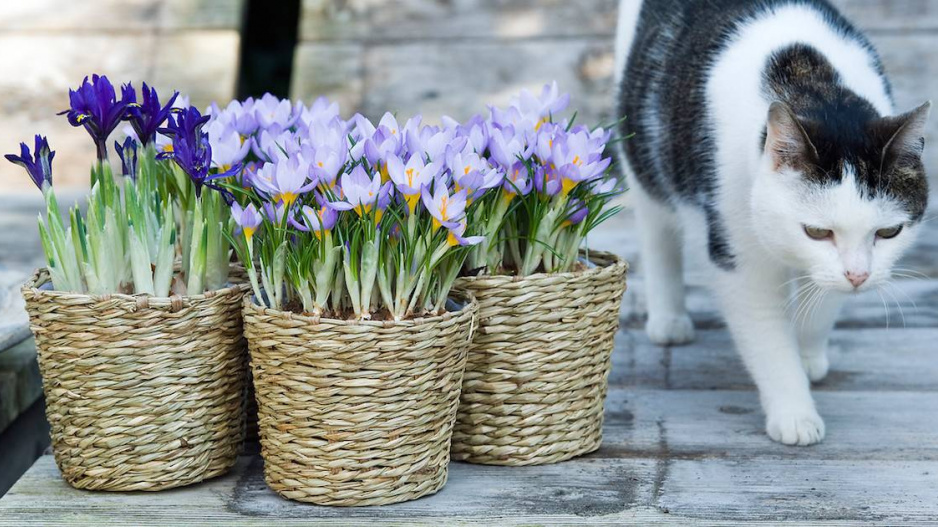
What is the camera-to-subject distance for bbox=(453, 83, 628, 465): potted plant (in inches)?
59.0

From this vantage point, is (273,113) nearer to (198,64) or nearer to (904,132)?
(904,132)

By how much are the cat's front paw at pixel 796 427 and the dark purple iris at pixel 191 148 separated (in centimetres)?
94

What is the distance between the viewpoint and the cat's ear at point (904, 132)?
4.94ft

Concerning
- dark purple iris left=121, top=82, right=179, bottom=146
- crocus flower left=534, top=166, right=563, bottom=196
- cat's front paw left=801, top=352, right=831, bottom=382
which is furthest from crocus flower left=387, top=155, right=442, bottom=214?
cat's front paw left=801, top=352, right=831, bottom=382

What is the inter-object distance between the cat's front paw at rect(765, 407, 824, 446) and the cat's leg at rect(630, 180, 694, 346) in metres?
0.50

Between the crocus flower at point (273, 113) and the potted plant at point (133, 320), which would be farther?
the crocus flower at point (273, 113)

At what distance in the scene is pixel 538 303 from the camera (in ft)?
4.91

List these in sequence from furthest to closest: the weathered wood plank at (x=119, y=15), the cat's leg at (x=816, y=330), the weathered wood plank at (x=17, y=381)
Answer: the weathered wood plank at (x=119, y=15), the cat's leg at (x=816, y=330), the weathered wood plank at (x=17, y=381)

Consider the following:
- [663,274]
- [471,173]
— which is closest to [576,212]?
[471,173]

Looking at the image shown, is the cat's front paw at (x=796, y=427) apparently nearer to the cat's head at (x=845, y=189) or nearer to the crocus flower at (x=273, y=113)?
the cat's head at (x=845, y=189)

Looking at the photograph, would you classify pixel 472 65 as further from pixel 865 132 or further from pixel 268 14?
pixel 865 132

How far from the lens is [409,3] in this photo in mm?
3688

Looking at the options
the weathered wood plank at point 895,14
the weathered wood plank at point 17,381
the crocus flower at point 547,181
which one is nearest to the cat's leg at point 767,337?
the crocus flower at point 547,181

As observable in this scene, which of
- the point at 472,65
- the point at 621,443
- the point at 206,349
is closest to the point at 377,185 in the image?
the point at 206,349
